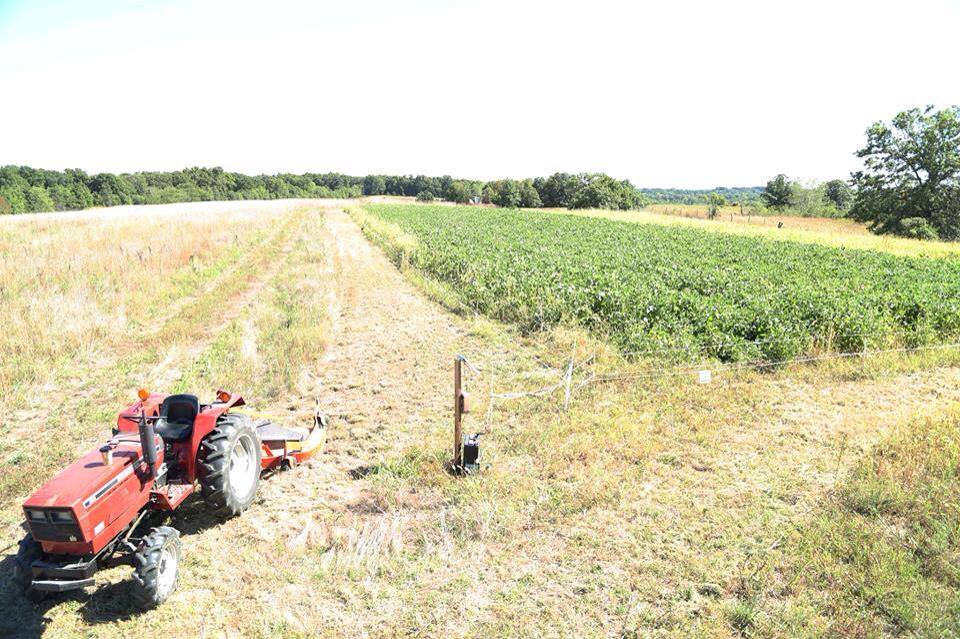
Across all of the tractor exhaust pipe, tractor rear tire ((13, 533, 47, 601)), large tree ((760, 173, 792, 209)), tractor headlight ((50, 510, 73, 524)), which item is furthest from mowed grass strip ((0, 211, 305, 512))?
large tree ((760, 173, 792, 209))

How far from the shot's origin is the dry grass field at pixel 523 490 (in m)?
4.52

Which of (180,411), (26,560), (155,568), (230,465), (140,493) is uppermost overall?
(180,411)

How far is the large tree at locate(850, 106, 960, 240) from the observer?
139ft

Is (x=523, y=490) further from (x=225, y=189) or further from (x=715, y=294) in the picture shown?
(x=225, y=189)

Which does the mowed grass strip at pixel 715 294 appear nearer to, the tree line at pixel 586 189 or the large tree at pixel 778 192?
the tree line at pixel 586 189

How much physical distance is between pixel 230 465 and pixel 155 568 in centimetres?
125

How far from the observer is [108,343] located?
11688 mm

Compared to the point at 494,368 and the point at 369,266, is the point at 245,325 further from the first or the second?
the point at 369,266

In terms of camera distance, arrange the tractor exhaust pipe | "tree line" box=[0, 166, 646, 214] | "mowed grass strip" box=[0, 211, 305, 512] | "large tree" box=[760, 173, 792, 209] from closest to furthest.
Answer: the tractor exhaust pipe → "mowed grass strip" box=[0, 211, 305, 512] → "tree line" box=[0, 166, 646, 214] → "large tree" box=[760, 173, 792, 209]

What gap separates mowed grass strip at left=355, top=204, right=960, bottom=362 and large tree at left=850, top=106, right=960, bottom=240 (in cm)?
3056

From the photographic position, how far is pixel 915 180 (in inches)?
1764

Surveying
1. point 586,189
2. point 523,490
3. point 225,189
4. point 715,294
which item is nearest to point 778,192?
point 586,189

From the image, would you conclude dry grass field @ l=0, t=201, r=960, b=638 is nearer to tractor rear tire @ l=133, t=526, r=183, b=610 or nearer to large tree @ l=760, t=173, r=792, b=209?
tractor rear tire @ l=133, t=526, r=183, b=610

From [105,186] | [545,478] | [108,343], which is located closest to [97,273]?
[108,343]
